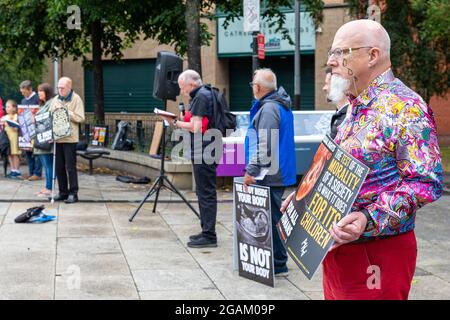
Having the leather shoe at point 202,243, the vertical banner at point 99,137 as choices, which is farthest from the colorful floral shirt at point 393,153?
the vertical banner at point 99,137

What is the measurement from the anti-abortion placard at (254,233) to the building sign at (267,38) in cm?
2070

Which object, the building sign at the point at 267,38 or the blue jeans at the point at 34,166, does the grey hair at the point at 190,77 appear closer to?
the blue jeans at the point at 34,166

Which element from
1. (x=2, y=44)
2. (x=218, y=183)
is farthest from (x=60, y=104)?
(x=2, y=44)

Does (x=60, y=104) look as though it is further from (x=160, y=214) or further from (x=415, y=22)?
(x=415, y=22)

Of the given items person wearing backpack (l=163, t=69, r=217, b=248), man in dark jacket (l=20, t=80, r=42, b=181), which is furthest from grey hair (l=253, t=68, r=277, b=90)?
man in dark jacket (l=20, t=80, r=42, b=181)

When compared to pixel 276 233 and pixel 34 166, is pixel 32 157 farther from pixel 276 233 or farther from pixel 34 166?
pixel 276 233

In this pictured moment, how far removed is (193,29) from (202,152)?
8003mm

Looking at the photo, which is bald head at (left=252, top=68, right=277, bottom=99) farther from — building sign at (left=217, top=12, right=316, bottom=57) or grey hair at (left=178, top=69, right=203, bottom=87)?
building sign at (left=217, top=12, right=316, bottom=57)

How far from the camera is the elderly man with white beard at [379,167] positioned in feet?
9.70

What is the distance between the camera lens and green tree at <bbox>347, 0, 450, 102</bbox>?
21.0 meters

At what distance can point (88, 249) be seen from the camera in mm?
8016

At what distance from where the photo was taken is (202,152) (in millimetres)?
7945

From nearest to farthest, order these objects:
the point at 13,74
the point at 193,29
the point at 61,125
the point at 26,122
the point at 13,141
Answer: the point at 61,125 < the point at 26,122 < the point at 13,141 < the point at 193,29 < the point at 13,74

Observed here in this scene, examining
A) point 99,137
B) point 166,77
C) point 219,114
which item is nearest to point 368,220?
point 219,114
